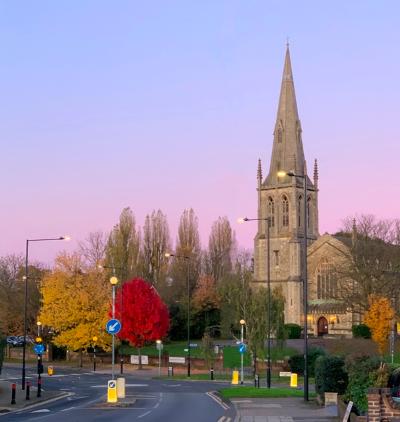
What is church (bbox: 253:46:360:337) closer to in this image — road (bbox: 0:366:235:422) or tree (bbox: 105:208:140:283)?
tree (bbox: 105:208:140:283)

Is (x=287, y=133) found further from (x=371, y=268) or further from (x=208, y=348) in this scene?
(x=208, y=348)

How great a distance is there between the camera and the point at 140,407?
32.5 m

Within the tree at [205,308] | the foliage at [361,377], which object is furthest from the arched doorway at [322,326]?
the foliage at [361,377]

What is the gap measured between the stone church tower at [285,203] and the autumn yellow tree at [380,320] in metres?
28.9

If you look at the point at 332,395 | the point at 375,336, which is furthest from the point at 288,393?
the point at 375,336

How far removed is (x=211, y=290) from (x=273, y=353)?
1616 inches

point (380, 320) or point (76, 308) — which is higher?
point (76, 308)

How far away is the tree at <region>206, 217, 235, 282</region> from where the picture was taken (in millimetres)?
124250

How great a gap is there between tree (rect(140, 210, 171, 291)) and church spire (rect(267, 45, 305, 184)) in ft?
56.1

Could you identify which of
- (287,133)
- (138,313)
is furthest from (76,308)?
(287,133)

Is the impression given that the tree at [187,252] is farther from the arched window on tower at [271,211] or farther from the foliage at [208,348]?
the foliage at [208,348]

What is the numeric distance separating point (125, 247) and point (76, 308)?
35.0 m

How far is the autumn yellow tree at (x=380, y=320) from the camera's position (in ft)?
247

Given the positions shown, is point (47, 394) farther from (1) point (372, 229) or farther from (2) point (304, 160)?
(2) point (304, 160)
